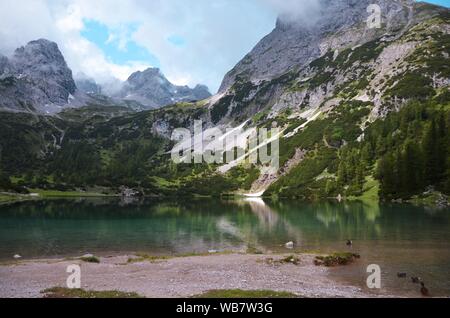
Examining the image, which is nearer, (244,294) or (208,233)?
(244,294)

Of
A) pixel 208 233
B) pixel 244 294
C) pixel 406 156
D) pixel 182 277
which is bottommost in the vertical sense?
pixel 208 233

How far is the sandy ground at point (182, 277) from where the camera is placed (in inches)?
1153

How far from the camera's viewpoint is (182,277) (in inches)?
1359

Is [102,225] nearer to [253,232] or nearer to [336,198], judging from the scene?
[253,232]

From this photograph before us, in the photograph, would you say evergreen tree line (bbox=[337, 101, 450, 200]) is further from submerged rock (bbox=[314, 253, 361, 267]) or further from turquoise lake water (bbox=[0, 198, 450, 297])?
submerged rock (bbox=[314, 253, 361, 267])

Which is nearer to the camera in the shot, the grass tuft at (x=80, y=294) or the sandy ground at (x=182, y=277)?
the grass tuft at (x=80, y=294)

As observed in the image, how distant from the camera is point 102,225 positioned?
90562 mm

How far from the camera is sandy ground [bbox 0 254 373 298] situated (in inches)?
→ 1153

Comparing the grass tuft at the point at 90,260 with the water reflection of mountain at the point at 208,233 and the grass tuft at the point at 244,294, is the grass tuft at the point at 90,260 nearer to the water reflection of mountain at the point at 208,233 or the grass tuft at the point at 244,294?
the water reflection of mountain at the point at 208,233

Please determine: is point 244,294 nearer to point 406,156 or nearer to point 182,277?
point 182,277

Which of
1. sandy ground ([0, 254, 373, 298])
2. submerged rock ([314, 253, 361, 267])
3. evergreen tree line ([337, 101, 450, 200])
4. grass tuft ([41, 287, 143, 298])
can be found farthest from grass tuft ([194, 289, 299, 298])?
evergreen tree line ([337, 101, 450, 200])

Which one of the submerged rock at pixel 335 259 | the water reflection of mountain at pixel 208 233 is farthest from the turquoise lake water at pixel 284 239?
the submerged rock at pixel 335 259

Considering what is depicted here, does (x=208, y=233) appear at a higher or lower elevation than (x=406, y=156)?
lower

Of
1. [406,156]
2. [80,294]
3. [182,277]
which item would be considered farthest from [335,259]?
[406,156]
